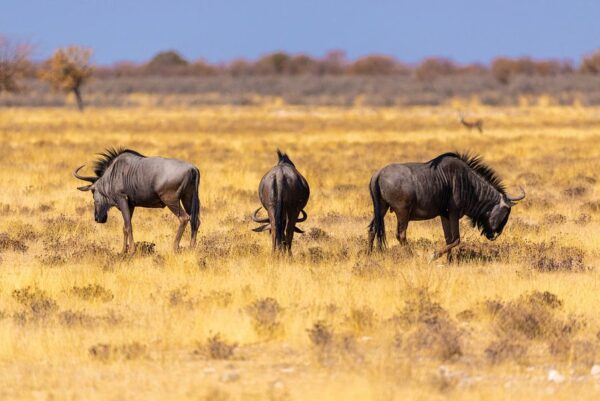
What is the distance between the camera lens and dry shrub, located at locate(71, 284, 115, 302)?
9.45m

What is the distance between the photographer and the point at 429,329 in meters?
7.82

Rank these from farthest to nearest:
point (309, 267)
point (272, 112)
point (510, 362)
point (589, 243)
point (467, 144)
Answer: point (272, 112) < point (467, 144) < point (589, 243) < point (309, 267) < point (510, 362)

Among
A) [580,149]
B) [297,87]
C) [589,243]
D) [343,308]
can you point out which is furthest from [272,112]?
[343,308]

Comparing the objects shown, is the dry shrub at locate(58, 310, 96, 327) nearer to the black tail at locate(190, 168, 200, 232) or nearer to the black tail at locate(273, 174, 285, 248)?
the black tail at locate(273, 174, 285, 248)

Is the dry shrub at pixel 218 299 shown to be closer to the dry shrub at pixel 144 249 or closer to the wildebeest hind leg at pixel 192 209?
the wildebeest hind leg at pixel 192 209

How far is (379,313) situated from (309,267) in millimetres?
2173

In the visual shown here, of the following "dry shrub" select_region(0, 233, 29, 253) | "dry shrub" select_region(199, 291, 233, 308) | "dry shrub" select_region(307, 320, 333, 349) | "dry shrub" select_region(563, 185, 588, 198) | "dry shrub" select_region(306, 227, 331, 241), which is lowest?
"dry shrub" select_region(563, 185, 588, 198)

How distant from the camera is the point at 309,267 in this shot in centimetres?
1088

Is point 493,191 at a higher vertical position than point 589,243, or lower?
higher

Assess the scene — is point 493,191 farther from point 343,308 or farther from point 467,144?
point 467,144

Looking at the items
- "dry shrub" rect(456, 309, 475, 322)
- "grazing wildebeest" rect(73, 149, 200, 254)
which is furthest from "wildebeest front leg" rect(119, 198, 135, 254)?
"dry shrub" rect(456, 309, 475, 322)

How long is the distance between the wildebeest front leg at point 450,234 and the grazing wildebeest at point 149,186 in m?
2.92

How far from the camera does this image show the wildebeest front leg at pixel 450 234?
11477 mm

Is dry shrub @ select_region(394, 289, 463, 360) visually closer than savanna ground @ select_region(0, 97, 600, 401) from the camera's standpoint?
No
